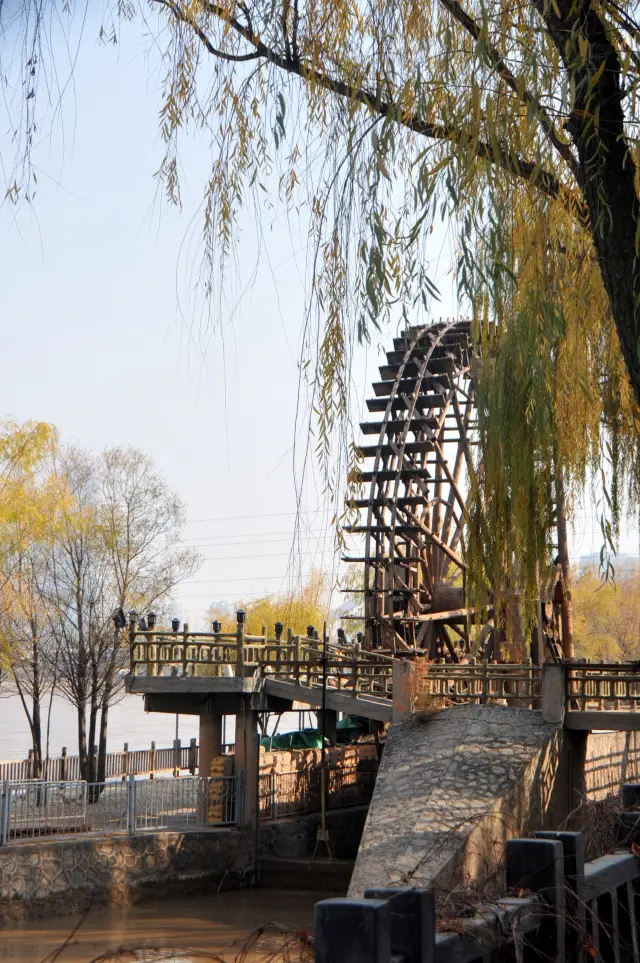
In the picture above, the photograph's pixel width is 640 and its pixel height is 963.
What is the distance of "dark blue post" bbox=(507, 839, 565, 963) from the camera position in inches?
163

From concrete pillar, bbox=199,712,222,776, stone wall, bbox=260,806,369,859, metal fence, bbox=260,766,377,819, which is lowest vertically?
stone wall, bbox=260,806,369,859

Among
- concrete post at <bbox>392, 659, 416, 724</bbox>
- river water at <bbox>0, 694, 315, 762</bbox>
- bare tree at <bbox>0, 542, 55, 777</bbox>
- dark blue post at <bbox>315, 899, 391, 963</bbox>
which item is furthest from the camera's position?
river water at <bbox>0, 694, 315, 762</bbox>

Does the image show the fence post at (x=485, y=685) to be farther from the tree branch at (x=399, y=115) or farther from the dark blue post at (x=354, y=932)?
the dark blue post at (x=354, y=932)

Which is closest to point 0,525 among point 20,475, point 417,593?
point 20,475

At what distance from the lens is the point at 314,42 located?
538 centimetres

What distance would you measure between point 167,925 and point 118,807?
10.1 feet

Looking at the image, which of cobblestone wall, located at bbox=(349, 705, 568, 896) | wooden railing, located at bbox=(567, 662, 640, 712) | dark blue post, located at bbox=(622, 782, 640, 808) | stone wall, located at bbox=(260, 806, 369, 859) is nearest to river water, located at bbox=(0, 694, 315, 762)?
stone wall, located at bbox=(260, 806, 369, 859)

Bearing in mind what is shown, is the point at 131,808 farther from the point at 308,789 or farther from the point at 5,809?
the point at 308,789

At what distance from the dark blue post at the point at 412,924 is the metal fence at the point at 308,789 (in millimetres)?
17931

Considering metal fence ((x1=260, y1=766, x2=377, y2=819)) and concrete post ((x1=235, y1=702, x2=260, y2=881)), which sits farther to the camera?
metal fence ((x1=260, y1=766, x2=377, y2=819))

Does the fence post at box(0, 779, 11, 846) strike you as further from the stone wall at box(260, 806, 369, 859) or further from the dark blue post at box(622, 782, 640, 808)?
the dark blue post at box(622, 782, 640, 808)

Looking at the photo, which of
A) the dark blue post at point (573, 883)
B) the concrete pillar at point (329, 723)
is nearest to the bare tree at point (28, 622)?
the concrete pillar at point (329, 723)

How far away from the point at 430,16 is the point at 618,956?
445cm

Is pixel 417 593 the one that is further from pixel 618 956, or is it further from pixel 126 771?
pixel 618 956
